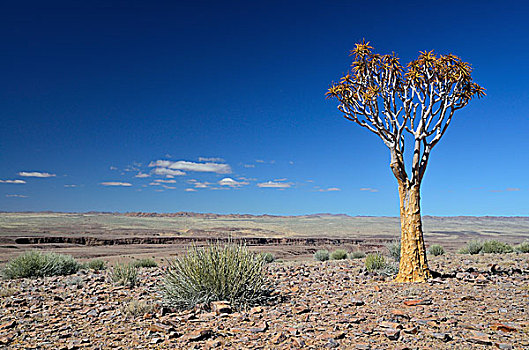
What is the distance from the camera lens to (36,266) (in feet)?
45.4

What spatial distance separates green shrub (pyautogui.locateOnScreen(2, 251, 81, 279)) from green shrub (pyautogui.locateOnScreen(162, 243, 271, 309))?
7.85 metres

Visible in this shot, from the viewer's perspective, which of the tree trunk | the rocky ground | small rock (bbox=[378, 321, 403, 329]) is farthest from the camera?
the tree trunk

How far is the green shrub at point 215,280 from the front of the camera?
7.93 metres

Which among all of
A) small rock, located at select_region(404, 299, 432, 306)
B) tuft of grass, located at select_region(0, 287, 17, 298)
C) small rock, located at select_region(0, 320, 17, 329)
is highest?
small rock, located at select_region(404, 299, 432, 306)

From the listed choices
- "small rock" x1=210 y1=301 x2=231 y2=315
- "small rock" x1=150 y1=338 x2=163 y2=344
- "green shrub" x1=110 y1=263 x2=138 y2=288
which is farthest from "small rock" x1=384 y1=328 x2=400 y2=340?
"green shrub" x1=110 y1=263 x2=138 y2=288

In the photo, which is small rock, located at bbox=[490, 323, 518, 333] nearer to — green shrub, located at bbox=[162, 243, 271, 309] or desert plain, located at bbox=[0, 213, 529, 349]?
desert plain, located at bbox=[0, 213, 529, 349]

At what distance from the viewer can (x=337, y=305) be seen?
7.82 m

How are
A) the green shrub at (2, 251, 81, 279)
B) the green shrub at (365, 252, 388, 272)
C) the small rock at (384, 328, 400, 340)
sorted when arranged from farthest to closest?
the green shrub at (2, 251, 81, 279), the green shrub at (365, 252, 388, 272), the small rock at (384, 328, 400, 340)

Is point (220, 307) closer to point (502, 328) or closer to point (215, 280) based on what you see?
point (215, 280)

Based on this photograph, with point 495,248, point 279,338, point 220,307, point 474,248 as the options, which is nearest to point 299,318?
point 279,338

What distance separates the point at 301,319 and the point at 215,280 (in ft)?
6.54

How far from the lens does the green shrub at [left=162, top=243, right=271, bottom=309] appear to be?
26.0 ft

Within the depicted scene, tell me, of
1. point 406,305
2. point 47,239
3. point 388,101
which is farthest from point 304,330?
point 47,239

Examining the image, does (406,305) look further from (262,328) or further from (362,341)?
(262,328)
